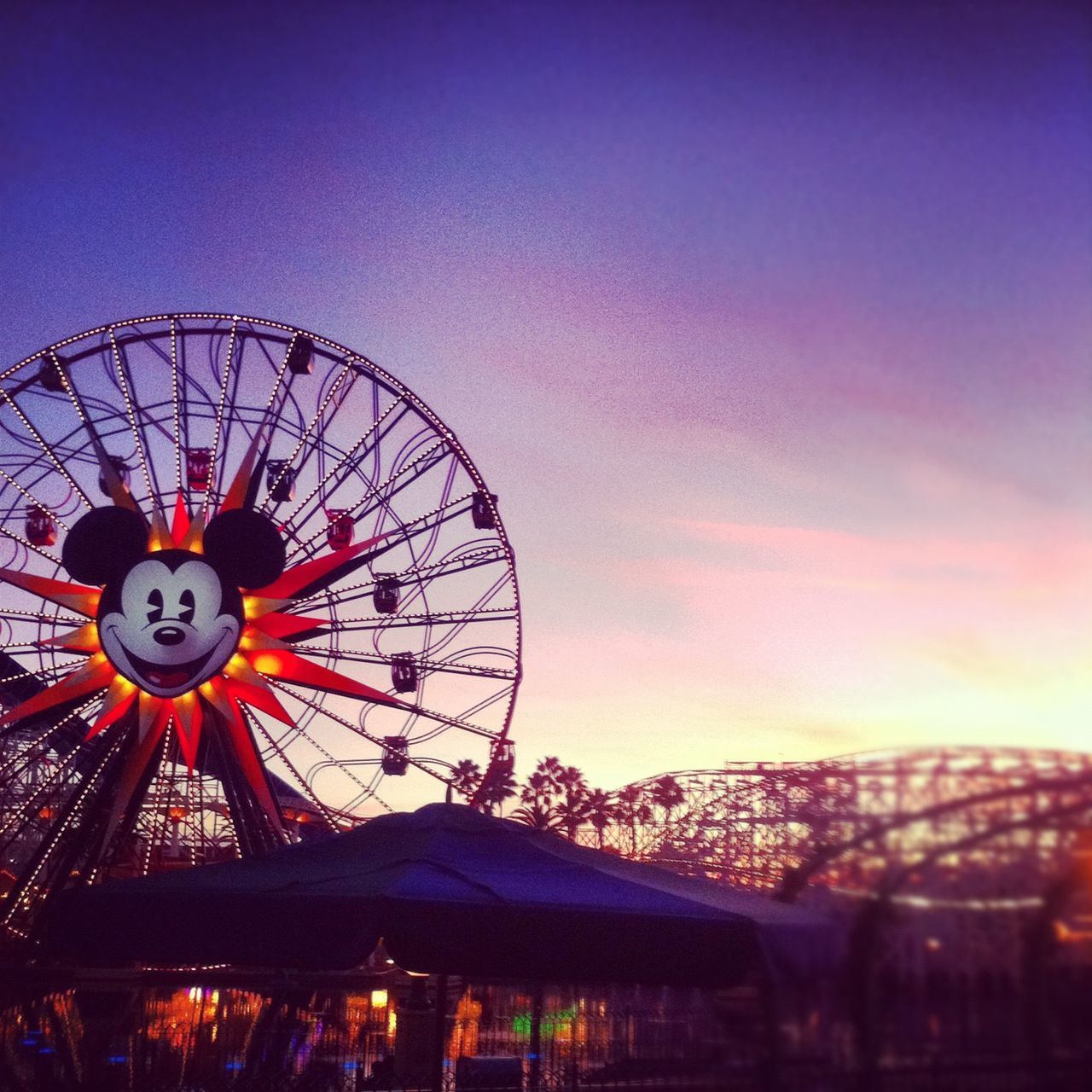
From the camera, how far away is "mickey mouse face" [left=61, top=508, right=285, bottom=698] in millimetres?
15703

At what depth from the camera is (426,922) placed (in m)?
6.96

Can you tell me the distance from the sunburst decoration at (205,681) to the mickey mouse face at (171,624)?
128mm

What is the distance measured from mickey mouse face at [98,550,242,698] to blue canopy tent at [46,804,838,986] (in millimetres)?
8000

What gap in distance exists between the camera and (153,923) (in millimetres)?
7359

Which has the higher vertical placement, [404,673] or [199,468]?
[199,468]

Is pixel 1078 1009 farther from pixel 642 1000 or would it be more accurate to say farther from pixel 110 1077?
pixel 642 1000

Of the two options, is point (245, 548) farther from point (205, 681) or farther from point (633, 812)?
point (633, 812)

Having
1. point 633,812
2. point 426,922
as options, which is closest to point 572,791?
point 633,812

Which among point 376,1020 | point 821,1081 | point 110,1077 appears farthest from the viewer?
point 376,1020

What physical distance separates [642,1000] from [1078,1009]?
2434 centimetres

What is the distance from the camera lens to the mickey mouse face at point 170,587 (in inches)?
618

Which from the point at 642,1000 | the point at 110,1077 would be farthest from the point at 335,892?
the point at 642,1000

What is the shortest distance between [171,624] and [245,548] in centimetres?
129

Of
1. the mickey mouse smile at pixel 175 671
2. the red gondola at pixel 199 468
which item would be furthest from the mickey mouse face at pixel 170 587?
the red gondola at pixel 199 468
